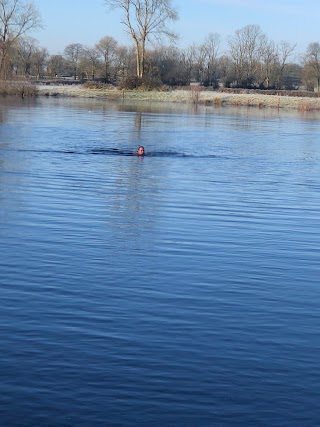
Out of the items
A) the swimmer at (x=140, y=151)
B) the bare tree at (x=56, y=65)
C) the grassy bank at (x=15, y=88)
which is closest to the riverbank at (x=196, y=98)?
the grassy bank at (x=15, y=88)

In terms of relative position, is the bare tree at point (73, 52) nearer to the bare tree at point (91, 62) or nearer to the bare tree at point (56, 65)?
the bare tree at point (56, 65)

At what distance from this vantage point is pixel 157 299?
11.0 meters

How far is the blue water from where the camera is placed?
7.92 metres

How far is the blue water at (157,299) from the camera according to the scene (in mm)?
7918

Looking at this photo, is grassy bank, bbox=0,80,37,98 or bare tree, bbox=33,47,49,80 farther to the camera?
bare tree, bbox=33,47,49,80

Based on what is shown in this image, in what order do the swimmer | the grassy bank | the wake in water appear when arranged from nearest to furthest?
1. the swimmer
2. the wake in water
3. the grassy bank

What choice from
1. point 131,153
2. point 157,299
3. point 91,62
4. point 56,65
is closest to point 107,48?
point 91,62

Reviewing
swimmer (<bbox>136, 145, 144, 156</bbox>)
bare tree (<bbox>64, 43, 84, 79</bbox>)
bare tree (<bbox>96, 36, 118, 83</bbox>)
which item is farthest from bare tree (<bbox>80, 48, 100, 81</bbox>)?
swimmer (<bbox>136, 145, 144, 156</bbox>)

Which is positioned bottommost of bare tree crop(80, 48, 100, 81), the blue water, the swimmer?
the blue water

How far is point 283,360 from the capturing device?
29.9ft

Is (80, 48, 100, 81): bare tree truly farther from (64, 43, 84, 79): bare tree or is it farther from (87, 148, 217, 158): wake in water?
(87, 148, 217, 158): wake in water

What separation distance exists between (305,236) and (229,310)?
5.24 meters

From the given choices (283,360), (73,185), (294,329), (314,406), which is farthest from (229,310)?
(73,185)

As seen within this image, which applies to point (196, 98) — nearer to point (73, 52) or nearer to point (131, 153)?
point (131, 153)
